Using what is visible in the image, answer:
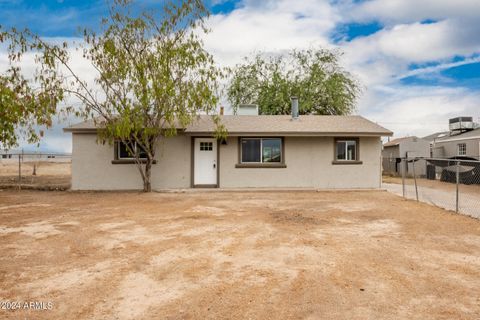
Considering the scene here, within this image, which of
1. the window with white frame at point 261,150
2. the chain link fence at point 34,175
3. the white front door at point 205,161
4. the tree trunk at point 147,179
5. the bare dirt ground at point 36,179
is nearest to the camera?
the tree trunk at point 147,179

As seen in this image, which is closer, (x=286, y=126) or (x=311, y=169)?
(x=311, y=169)

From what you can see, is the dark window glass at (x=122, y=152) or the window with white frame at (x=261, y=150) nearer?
the dark window glass at (x=122, y=152)

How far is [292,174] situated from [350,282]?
12.2 meters

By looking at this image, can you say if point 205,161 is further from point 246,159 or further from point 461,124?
point 461,124

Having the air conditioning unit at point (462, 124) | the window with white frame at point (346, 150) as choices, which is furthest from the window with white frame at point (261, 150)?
the air conditioning unit at point (462, 124)

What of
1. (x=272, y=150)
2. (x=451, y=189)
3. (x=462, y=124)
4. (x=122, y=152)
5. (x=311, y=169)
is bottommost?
(x=451, y=189)

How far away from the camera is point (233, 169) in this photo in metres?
16.7

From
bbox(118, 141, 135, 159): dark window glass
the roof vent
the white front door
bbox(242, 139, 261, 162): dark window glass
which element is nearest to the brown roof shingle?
bbox(242, 139, 261, 162): dark window glass

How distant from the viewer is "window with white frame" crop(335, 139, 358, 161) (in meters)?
17.0

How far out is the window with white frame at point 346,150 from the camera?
55.8 ft

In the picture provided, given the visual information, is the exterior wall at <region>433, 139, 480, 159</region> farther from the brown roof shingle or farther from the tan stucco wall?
the tan stucco wall

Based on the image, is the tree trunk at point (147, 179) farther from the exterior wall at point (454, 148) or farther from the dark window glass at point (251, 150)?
the exterior wall at point (454, 148)

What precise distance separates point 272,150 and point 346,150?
3.55 metres

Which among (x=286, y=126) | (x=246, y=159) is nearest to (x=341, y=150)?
(x=286, y=126)
